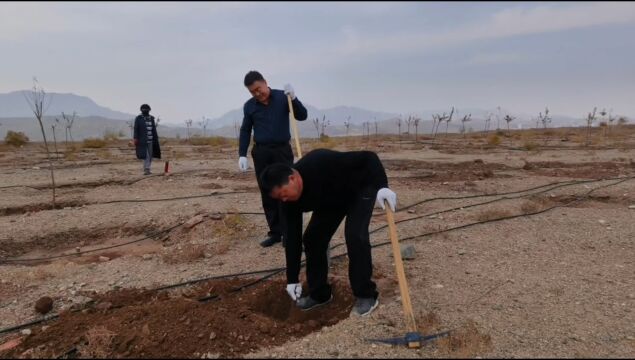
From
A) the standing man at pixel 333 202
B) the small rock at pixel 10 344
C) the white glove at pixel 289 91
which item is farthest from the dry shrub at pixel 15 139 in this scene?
the standing man at pixel 333 202

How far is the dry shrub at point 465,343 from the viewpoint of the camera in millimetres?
2461

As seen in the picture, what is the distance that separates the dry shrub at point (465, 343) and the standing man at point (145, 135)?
822cm

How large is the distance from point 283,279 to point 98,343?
1.48 m

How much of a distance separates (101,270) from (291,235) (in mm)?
2319

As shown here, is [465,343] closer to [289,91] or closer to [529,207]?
[289,91]

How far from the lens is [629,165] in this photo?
10.2 metres

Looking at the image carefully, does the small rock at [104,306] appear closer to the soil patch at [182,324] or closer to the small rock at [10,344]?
the soil patch at [182,324]

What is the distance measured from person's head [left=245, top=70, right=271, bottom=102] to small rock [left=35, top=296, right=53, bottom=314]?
7.85ft

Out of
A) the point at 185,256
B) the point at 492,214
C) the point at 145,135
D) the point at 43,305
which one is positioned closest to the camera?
the point at 43,305

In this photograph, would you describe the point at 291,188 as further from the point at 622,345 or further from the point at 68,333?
the point at 622,345

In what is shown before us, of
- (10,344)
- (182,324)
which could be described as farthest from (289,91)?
(10,344)

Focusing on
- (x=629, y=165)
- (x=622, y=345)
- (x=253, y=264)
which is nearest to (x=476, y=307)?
(x=622, y=345)

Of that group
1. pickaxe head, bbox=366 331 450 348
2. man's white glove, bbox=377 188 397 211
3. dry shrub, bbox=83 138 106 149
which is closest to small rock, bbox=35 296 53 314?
pickaxe head, bbox=366 331 450 348

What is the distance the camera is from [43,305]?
3338 millimetres
